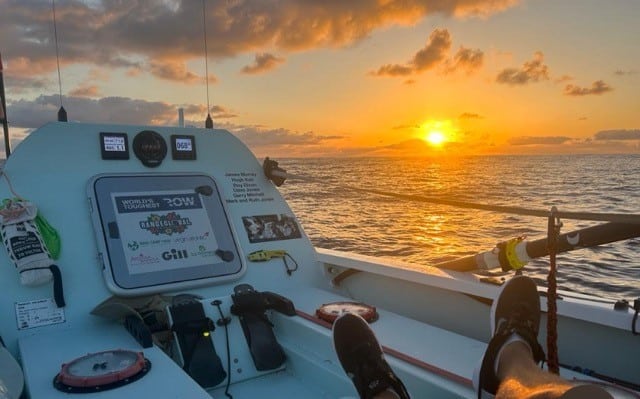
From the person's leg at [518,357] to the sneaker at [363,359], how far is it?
376 millimetres

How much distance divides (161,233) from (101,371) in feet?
4.91

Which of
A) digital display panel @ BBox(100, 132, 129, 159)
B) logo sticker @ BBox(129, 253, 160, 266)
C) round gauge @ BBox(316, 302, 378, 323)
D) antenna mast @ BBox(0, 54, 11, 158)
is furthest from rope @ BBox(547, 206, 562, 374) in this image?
antenna mast @ BBox(0, 54, 11, 158)

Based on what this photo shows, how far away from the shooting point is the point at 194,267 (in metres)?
3.86

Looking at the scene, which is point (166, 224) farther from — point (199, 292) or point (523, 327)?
point (523, 327)

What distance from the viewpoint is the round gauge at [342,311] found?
3355mm

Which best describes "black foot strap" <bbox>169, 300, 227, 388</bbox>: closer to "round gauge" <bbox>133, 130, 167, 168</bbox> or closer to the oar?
"round gauge" <bbox>133, 130, 167, 168</bbox>

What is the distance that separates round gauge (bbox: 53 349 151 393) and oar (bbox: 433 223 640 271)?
6.86ft

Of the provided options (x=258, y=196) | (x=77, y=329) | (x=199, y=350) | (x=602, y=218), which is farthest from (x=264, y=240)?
(x=602, y=218)

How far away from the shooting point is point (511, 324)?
2.42 meters

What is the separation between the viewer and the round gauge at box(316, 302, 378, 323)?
11.0 feet

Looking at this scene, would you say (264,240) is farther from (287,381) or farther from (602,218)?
(602,218)

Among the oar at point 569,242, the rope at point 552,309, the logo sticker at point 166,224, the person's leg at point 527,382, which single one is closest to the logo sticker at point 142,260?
the logo sticker at point 166,224

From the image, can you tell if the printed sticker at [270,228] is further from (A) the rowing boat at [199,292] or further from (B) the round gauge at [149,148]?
(B) the round gauge at [149,148]

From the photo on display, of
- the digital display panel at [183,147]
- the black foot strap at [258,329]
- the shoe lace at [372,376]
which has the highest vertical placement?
the digital display panel at [183,147]
